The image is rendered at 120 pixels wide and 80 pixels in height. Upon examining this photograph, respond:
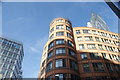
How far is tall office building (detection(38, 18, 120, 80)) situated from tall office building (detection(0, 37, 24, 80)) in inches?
1563

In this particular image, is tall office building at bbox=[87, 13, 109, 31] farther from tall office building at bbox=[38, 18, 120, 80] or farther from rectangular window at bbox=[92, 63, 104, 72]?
rectangular window at bbox=[92, 63, 104, 72]

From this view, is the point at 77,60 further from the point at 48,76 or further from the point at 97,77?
the point at 48,76

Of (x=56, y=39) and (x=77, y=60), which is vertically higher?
(x=56, y=39)

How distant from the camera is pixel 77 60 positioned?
34.0 meters

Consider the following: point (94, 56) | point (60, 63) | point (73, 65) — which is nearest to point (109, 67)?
point (94, 56)

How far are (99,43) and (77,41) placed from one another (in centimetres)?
750

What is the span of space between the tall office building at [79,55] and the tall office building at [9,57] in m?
39.7

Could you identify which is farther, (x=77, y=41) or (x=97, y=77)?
(x=77, y=41)

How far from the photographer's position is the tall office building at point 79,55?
28873mm

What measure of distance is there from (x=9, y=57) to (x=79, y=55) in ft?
186

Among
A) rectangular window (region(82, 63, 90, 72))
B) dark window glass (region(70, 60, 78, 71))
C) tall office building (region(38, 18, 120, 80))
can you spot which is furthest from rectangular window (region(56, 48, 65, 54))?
rectangular window (region(82, 63, 90, 72))

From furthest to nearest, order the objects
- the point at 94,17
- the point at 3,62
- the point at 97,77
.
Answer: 1. the point at 94,17
2. the point at 3,62
3. the point at 97,77

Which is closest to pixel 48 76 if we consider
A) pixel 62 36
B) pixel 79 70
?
pixel 79 70

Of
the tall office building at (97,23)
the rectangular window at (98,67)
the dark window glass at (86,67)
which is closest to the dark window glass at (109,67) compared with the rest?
the rectangular window at (98,67)
